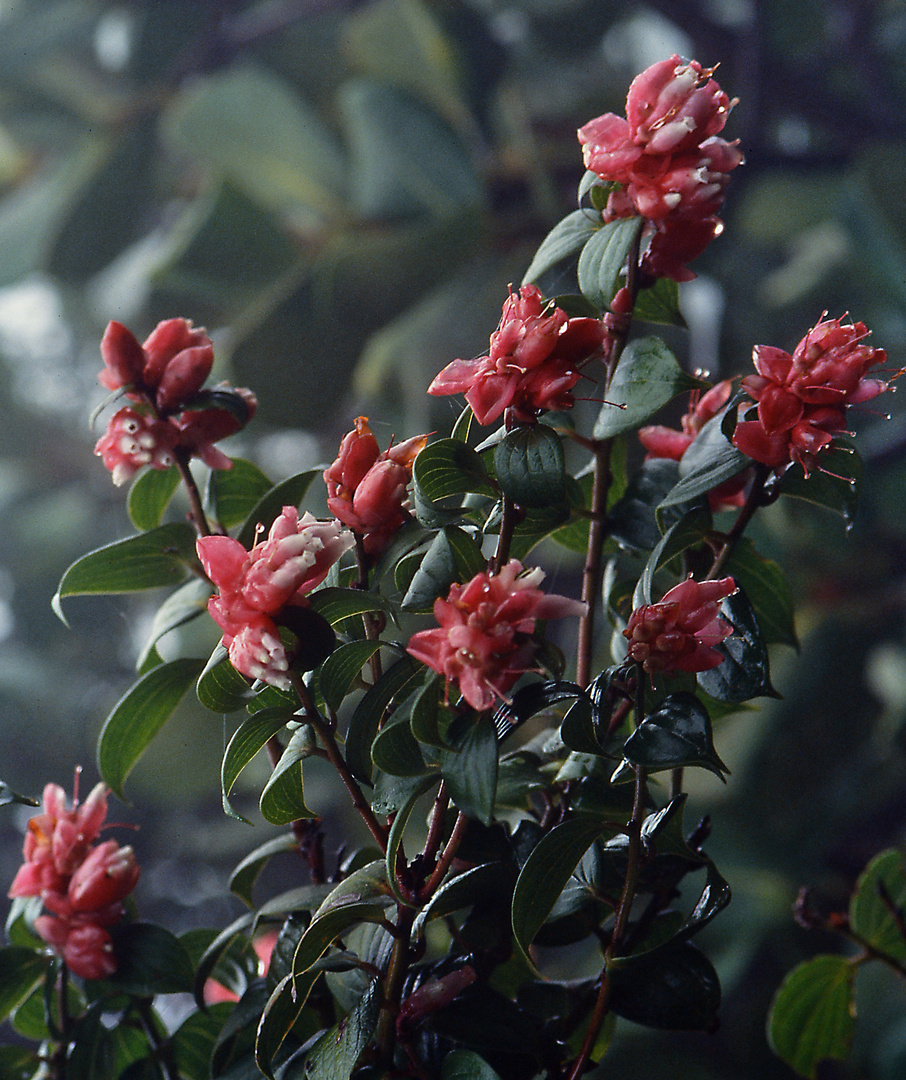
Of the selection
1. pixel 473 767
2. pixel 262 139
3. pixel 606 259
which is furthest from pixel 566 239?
pixel 262 139

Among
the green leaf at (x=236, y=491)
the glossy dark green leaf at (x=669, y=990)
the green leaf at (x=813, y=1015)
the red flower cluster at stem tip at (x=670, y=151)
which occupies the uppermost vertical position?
the red flower cluster at stem tip at (x=670, y=151)

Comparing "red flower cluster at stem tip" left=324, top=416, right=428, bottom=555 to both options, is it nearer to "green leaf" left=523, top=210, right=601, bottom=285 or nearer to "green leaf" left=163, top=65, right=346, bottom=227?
"green leaf" left=523, top=210, right=601, bottom=285

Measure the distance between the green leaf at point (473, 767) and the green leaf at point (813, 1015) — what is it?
0.23m

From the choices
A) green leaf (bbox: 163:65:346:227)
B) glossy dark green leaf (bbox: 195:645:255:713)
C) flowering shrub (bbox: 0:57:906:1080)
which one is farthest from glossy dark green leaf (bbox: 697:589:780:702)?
green leaf (bbox: 163:65:346:227)

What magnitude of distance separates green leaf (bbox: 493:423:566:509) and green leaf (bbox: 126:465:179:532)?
0.45ft

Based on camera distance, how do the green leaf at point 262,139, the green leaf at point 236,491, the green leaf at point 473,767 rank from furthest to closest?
the green leaf at point 262,139 → the green leaf at point 236,491 → the green leaf at point 473,767

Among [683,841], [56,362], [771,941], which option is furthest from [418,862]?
[56,362]

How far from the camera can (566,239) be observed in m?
0.26

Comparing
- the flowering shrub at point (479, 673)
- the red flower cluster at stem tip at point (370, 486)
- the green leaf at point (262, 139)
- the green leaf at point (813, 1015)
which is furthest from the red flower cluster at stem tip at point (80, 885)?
the green leaf at point (262, 139)

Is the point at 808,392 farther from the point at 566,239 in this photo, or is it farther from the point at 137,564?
the point at 137,564

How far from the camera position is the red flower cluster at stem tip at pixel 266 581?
0.20 metres

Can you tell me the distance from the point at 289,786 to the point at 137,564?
0.09 m

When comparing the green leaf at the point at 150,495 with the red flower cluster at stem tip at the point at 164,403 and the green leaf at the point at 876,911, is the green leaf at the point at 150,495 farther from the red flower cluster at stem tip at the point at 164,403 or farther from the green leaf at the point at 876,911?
the green leaf at the point at 876,911

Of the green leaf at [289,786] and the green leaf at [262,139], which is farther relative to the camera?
the green leaf at [262,139]
